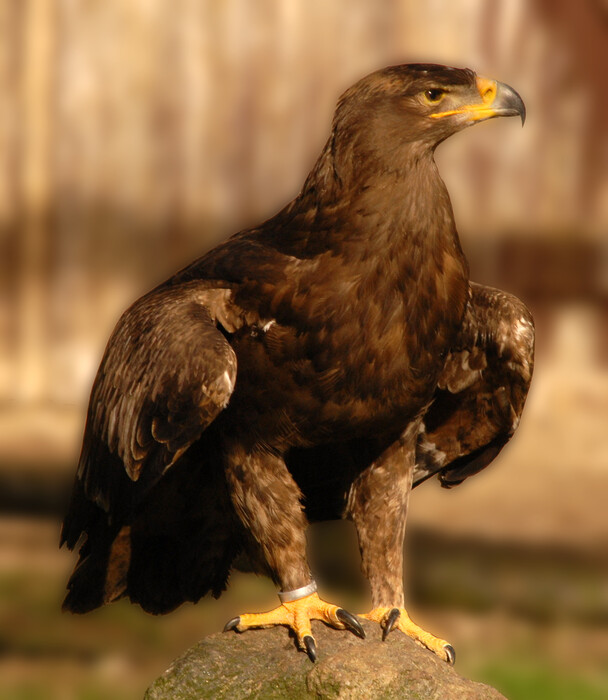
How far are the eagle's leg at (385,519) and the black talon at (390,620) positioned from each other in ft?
0.19

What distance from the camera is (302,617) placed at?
14.0 feet

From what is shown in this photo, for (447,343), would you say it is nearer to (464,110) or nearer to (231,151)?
(464,110)

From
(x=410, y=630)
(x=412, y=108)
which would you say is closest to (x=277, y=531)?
(x=410, y=630)

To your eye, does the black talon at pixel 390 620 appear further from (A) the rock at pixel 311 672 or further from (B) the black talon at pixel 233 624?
(B) the black talon at pixel 233 624

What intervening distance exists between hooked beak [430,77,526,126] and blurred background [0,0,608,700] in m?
2.66

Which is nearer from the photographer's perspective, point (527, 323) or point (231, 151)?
point (527, 323)

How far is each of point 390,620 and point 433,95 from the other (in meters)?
1.58

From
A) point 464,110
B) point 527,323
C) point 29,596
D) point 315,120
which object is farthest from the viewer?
point 29,596

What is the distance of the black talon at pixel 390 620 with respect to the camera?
4355 mm

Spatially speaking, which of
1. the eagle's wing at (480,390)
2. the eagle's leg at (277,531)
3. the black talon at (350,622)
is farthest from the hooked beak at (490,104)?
the black talon at (350,622)

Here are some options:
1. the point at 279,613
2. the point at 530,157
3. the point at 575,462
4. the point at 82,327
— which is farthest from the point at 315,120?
the point at 279,613

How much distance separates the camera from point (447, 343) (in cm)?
418

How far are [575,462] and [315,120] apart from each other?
2047mm

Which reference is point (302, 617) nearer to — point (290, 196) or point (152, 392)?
point (152, 392)
